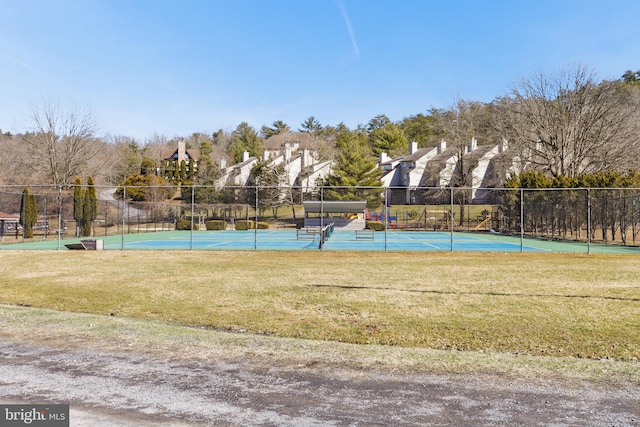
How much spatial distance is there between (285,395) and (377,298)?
5.76m

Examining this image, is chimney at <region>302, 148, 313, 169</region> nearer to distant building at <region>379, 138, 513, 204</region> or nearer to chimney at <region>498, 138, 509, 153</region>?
distant building at <region>379, 138, 513, 204</region>

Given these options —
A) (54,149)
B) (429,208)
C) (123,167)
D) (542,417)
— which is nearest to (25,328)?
Answer: (542,417)

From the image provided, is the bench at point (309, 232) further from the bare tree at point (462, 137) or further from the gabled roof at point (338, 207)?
the bare tree at point (462, 137)

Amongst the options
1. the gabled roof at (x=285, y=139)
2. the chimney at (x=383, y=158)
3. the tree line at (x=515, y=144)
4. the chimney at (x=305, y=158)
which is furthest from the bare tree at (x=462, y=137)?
the gabled roof at (x=285, y=139)

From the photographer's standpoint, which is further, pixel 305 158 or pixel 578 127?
pixel 305 158

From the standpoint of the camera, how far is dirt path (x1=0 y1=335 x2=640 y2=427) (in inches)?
158

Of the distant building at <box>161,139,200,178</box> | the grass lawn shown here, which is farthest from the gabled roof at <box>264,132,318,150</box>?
the grass lawn

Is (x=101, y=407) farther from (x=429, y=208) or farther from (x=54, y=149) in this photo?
(x=429, y=208)

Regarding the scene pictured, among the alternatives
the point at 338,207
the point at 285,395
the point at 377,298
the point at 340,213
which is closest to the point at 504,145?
the point at 340,213

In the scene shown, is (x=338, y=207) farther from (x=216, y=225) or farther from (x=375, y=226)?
(x=216, y=225)

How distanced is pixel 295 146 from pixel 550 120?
6373 centimetres

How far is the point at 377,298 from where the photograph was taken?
10172 millimetres

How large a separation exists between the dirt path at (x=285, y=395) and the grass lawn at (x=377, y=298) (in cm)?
163

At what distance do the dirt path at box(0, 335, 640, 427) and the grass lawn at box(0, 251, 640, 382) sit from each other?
1627mm
